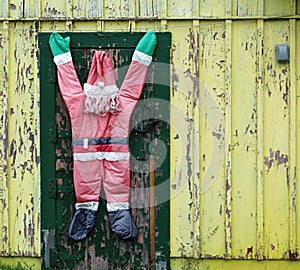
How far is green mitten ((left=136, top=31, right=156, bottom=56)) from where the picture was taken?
6.26 m

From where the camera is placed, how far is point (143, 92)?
6344 millimetres

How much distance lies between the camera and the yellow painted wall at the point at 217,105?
6.25m

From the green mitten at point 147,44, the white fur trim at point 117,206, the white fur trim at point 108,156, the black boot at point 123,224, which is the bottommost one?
the black boot at point 123,224

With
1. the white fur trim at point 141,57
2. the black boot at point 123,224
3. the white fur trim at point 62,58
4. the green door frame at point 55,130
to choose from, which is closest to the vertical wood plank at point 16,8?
the green door frame at point 55,130

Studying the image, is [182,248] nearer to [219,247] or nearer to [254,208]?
[219,247]

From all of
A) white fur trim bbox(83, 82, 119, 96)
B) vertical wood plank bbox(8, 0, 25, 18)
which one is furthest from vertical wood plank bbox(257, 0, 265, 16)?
vertical wood plank bbox(8, 0, 25, 18)

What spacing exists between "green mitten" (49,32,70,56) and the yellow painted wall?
11 cm

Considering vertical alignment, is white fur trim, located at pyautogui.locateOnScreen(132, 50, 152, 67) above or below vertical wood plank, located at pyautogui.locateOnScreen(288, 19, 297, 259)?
above

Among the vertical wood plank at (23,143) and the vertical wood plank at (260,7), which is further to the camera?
the vertical wood plank at (23,143)

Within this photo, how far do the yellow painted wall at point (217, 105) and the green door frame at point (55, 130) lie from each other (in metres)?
0.07

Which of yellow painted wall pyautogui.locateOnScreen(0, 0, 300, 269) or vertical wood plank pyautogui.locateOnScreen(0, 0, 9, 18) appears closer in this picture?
yellow painted wall pyautogui.locateOnScreen(0, 0, 300, 269)

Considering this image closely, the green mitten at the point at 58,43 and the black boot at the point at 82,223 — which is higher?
the green mitten at the point at 58,43

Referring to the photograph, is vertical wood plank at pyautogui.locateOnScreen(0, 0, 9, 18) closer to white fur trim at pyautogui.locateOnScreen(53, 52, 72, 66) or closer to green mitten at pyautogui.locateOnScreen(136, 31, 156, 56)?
white fur trim at pyautogui.locateOnScreen(53, 52, 72, 66)

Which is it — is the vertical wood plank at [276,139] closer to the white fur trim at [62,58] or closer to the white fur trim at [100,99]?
the white fur trim at [100,99]
